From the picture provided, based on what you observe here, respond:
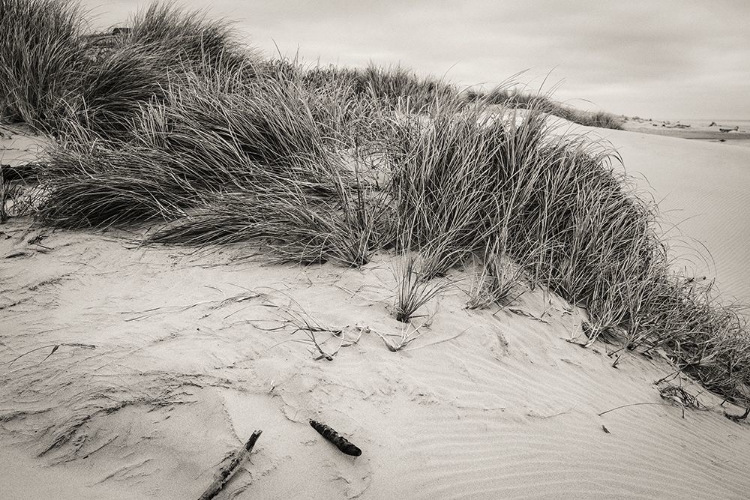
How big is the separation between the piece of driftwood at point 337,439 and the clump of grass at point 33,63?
462cm

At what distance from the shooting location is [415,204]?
2.99 meters

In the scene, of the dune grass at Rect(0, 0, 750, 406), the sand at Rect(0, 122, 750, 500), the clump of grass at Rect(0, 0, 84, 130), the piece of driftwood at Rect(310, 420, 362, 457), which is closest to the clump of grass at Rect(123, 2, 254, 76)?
the clump of grass at Rect(0, 0, 84, 130)

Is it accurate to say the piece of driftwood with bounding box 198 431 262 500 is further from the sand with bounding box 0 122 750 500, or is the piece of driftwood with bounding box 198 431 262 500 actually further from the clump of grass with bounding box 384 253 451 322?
the clump of grass with bounding box 384 253 451 322

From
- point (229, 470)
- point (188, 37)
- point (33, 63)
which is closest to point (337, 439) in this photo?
point (229, 470)

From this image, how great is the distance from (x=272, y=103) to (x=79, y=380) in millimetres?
3142

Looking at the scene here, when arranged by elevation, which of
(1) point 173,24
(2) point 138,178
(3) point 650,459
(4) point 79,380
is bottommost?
(3) point 650,459

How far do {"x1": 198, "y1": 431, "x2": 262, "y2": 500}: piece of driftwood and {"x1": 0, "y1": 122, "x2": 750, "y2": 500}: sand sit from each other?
1.2 inches

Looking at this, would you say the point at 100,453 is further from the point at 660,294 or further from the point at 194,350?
the point at 660,294

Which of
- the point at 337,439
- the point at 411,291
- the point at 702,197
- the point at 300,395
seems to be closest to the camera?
the point at 337,439

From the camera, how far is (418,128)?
3.81m

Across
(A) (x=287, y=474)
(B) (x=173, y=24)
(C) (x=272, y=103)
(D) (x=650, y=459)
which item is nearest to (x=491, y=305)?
(D) (x=650, y=459)

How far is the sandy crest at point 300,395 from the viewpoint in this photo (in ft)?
4.71

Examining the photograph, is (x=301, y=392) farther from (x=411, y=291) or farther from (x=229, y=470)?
(x=411, y=291)

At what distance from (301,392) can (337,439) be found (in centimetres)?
27
